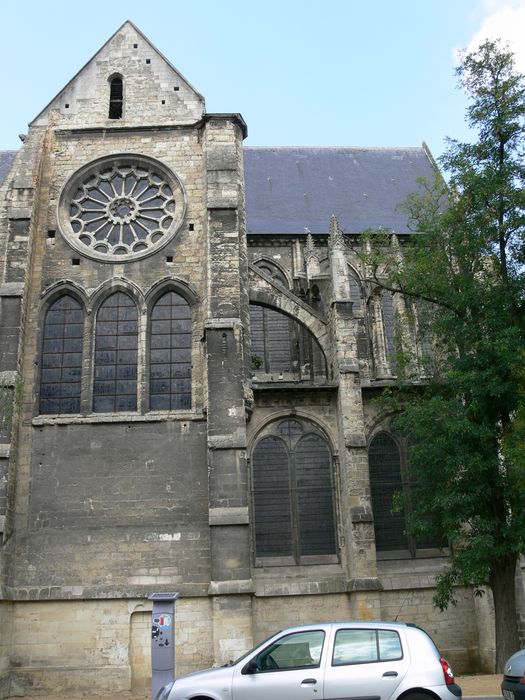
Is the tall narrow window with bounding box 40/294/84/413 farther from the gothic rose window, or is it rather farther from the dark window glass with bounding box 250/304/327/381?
the dark window glass with bounding box 250/304/327/381

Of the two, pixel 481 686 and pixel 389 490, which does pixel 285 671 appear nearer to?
pixel 481 686

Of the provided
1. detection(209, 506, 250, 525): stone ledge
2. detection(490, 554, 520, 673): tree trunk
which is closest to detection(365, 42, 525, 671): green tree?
detection(490, 554, 520, 673): tree trunk

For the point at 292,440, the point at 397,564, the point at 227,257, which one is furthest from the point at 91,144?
the point at 397,564

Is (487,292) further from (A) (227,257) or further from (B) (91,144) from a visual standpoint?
(B) (91,144)

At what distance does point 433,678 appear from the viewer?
6457 millimetres

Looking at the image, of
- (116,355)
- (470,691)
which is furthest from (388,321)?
(470,691)

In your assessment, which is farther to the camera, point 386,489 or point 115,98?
point 115,98

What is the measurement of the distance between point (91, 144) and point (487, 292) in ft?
31.1

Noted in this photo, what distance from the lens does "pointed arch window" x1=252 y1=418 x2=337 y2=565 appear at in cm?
1448

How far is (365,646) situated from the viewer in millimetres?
6758

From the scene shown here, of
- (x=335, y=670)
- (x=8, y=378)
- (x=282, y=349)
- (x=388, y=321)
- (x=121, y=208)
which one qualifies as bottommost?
(x=335, y=670)

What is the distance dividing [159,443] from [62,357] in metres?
2.85

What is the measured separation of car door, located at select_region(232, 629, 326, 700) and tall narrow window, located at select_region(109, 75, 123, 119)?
13.3 metres

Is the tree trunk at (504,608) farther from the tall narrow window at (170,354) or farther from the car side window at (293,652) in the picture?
the tall narrow window at (170,354)
